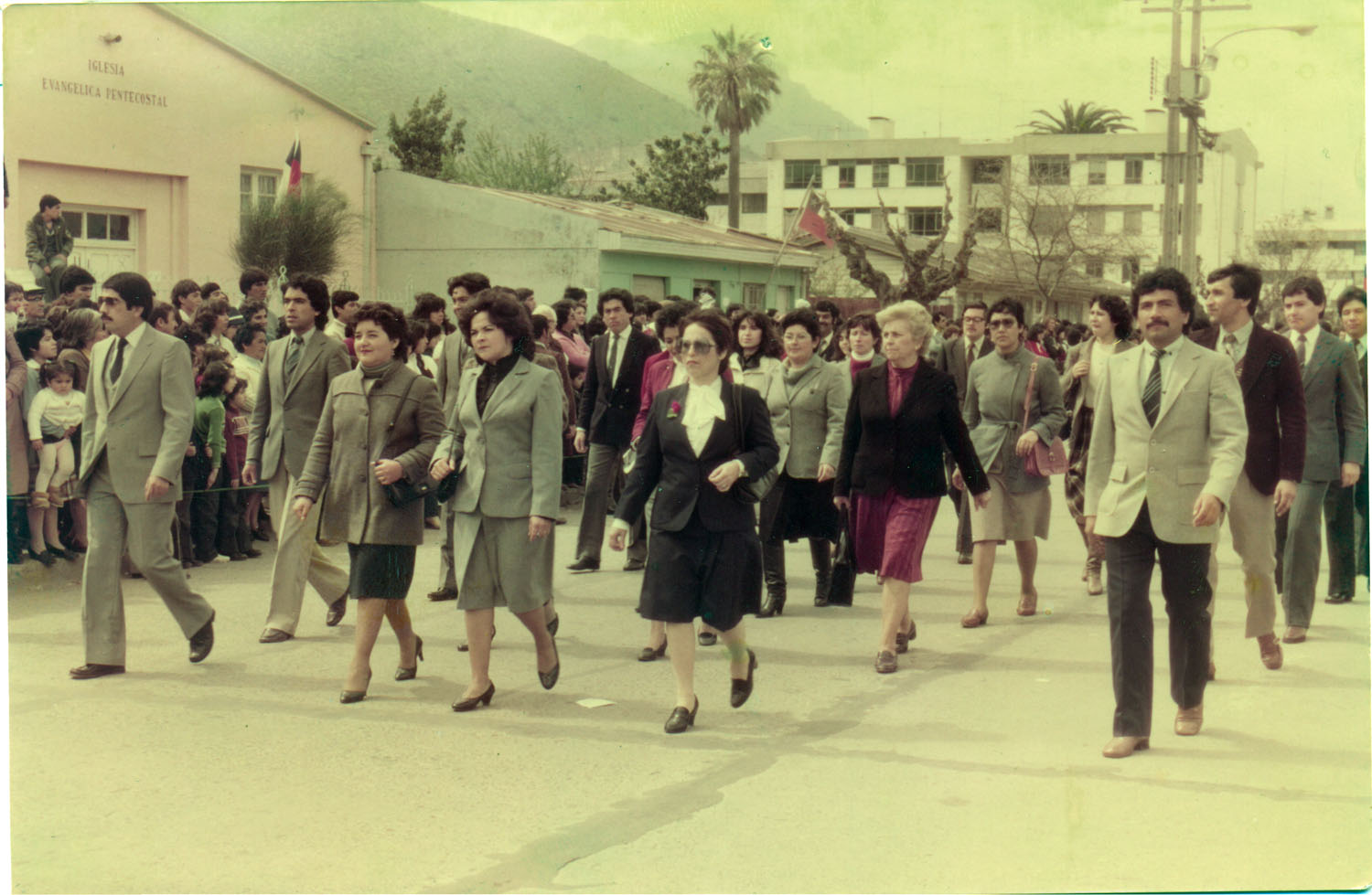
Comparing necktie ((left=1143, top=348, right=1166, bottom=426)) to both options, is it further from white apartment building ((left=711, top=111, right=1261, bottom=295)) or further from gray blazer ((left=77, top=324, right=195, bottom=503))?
white apartment building ((left=711, top=111, right=1261, bottom=295))

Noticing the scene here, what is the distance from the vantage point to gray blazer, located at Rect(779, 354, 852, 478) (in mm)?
9023

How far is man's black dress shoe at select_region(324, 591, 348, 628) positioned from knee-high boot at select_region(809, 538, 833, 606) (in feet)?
9.57

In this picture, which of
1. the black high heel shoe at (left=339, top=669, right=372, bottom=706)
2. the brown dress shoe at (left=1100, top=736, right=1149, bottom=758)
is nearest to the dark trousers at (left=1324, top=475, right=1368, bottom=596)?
the brown dress shoe at (left=1100, top=736, right=1149, bottom=758)

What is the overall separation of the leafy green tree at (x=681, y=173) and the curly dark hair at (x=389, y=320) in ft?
162

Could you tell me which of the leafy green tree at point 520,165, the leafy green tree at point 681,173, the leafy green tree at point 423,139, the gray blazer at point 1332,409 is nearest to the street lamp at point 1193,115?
the gray blazer at point 1332,409

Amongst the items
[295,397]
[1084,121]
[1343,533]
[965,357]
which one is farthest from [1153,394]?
[1084,121]

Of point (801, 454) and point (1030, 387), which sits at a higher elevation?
point (1030, 387)

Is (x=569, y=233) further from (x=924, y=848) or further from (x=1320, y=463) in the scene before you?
(x=924, y=848)

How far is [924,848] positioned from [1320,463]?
488 centimetres

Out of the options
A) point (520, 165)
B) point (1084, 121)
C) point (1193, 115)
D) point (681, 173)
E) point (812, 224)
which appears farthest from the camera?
point (1084, 121)

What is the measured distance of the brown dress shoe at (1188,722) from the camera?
20.2 ft

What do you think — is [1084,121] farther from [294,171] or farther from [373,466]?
[373,466]

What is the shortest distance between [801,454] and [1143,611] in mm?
3354

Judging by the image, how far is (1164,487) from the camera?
5926mm
